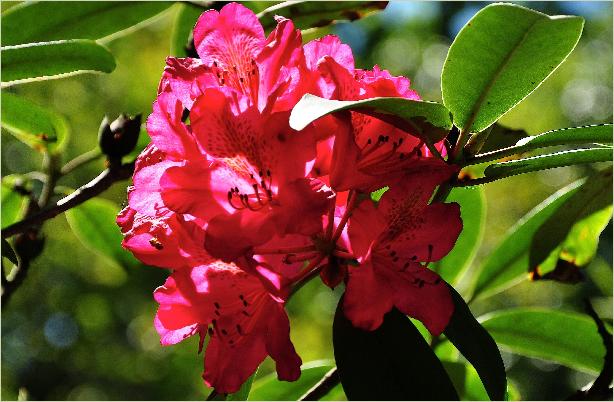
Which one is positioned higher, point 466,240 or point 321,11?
point 321,11

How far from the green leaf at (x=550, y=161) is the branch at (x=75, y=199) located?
526mm

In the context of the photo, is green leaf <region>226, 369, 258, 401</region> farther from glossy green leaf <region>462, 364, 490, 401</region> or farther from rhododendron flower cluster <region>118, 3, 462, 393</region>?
glossy green leaf <region>462, 364, 490, 401</region>

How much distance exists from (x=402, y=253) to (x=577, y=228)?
479 mm

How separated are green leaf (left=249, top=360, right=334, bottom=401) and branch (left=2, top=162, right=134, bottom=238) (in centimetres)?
43

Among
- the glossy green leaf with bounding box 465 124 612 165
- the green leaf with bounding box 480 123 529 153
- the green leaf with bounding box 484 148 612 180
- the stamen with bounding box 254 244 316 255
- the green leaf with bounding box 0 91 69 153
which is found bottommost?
the green leaf with bounding box 0 91 69 153

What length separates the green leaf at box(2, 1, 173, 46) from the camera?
1229mm

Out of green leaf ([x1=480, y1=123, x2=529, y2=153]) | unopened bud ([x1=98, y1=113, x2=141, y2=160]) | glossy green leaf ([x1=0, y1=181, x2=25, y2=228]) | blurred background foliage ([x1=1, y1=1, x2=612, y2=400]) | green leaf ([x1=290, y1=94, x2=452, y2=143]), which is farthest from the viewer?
blurred background foliage ([x1=1, y1=1, x2=612, y2=400])

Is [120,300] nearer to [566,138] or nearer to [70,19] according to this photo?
[70,19]

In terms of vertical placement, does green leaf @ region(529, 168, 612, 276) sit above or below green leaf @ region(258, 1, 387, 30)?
below

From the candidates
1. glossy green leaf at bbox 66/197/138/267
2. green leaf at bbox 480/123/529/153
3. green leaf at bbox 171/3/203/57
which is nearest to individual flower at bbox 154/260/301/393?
green leaf at bbox 480/123/529/153

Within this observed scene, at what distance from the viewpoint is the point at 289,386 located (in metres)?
1.41

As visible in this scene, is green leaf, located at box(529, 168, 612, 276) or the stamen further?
green leaf, located at box(529, 168, 612, 276)

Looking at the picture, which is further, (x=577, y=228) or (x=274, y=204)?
(x=577, y=228)

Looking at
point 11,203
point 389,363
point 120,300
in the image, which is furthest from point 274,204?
point 120,300
